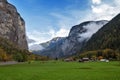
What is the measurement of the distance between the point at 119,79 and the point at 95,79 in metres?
3.70

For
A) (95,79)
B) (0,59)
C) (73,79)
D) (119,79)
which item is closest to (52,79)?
(73,79)

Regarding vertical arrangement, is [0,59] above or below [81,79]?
above

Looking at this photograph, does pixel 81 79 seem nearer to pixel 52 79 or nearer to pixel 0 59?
pixel 52 79

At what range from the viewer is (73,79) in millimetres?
39688

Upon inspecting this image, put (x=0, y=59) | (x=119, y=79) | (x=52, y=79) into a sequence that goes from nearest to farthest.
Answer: (x=119, y=79), (x=52, y=79), (x=0, y=59)

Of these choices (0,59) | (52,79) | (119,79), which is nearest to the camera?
(119,79)

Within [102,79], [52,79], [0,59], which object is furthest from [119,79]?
[0,59]

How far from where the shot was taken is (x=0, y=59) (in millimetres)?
195750

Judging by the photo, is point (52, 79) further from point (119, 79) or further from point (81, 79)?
point (119, 79)

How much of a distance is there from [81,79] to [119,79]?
5.76 metres

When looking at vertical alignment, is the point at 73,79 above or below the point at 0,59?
below

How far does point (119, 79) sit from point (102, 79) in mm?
2733

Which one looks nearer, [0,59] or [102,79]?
[102,79]

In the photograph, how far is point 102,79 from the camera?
128ft
